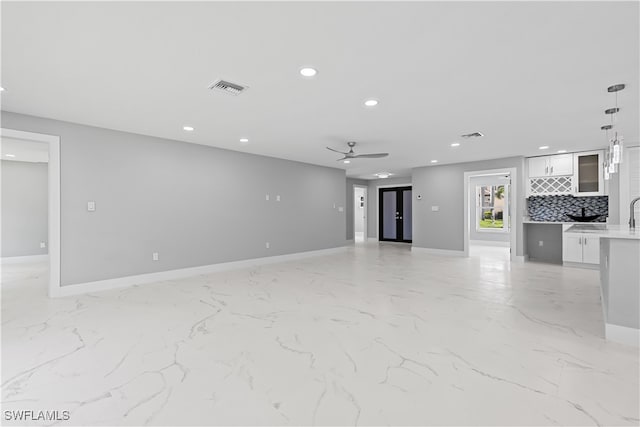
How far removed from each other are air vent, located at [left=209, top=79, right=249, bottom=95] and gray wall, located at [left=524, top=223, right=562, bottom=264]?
7156 millimetres

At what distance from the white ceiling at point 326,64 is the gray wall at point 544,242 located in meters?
3.09

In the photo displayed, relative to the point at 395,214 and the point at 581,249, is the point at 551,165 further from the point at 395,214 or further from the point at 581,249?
the point at 395,214

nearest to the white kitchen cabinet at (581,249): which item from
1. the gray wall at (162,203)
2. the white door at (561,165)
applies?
the white door at (561,165)

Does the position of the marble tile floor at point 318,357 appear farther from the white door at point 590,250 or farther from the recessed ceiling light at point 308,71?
the recessed ceiling light at point 308,71

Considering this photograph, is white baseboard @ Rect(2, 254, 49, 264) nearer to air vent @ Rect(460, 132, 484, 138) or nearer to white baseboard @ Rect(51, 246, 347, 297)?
white baseboard @ Rect(51, 246, 347, 297)

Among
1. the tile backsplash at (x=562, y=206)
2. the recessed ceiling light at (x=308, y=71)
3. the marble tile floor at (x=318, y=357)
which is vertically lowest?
the marble tile floor at (x=318, y=357)

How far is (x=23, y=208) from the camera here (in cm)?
735

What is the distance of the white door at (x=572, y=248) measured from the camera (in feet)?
20.9

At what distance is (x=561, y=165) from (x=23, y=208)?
12344mm

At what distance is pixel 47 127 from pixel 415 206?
8.06 meters

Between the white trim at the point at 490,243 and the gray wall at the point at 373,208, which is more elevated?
the gray wall at the point at 373,208

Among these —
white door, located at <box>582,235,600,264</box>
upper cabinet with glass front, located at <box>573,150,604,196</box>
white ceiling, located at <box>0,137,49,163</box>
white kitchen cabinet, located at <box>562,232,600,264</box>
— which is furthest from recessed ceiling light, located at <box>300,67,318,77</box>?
upper cabinet with glass front, located at <box>573,150,604,196</box>

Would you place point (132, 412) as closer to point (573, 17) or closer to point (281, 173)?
point (573, 17)

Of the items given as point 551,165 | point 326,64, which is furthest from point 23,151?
point 551,165
